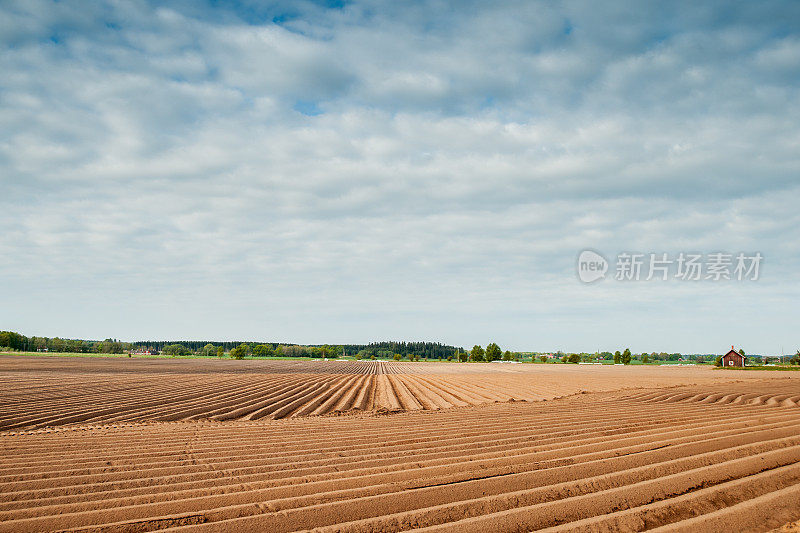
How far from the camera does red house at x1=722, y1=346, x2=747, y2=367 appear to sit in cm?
6994

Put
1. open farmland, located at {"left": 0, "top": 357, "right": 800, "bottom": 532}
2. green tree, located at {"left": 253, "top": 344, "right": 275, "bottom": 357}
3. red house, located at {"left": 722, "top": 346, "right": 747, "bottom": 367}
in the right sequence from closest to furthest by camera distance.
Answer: open farmland, located at {"left": 0, "top": 357, "right": 800, "bottom": 532} < red house, located at {"left": 722, "top": 346, "right": 747, "bottom": 367} < green tree, located at {"left": 253, "top": 344, "right": 275, "bottom": 357}

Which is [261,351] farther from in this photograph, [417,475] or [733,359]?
[417,475]

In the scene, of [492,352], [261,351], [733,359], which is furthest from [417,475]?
[261,351]

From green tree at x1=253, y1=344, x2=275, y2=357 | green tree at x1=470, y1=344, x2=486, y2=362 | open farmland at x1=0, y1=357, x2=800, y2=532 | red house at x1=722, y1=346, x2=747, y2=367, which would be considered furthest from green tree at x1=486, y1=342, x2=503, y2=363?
open farmland at x1=0, y1=357, x2=800, y2=532

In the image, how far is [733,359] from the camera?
70.4 meters

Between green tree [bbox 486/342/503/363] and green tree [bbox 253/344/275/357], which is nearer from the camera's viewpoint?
green tree [bbox 486/342/503/363]

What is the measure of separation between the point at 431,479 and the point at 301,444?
299 cm

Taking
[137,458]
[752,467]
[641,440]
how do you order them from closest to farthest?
1. [752,467]
2. [137,458]
3. [641,440]

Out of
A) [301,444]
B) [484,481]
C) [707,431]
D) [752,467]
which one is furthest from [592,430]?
[301,444]

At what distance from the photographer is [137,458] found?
6.51 metres

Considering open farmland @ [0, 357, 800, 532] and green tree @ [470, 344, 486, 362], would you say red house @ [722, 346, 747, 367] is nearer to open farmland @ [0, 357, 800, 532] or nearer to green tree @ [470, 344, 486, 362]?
green tree @ [470, 344, 486, 362]

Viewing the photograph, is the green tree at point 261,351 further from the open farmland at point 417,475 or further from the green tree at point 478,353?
the open farmland at point 417,475

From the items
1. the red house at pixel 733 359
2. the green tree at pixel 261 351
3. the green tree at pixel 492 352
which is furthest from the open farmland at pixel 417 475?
the green tree at pixel 261 351

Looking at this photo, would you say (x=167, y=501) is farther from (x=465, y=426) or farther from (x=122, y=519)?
(x=465, y=426)
